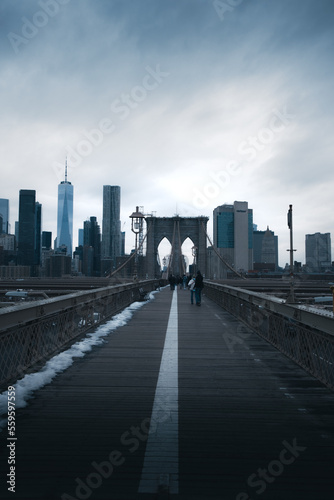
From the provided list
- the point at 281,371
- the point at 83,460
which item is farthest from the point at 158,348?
the point at 83,460

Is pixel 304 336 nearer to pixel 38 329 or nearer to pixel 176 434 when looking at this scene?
pixel 176 434

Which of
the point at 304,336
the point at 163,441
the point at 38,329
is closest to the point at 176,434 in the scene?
the point at 163,441

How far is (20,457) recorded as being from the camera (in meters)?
3.36

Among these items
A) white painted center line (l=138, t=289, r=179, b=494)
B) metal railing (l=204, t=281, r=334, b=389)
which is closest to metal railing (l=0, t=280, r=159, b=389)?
white painted center line (l=138, t=289, r=179, b=494)

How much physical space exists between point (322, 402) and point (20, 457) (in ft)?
10.9

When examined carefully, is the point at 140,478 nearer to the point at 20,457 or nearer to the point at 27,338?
the point at 20,457

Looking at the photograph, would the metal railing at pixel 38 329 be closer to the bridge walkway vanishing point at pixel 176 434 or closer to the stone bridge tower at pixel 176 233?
the bridge walkway vanishing point at pixel 176 434

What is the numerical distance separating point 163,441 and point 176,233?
92824mm

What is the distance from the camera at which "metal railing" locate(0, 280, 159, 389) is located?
532cm

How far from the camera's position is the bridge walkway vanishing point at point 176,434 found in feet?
9.76

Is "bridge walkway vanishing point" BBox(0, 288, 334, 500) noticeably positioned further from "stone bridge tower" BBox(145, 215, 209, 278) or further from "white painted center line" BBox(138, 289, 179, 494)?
"stone bridge tower" BBox(145, 215, 209, 278)

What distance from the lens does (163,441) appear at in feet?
12.1

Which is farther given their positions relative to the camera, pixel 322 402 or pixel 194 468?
pixel 322 402

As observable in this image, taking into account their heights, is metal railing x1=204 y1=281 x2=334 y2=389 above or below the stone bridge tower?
below
